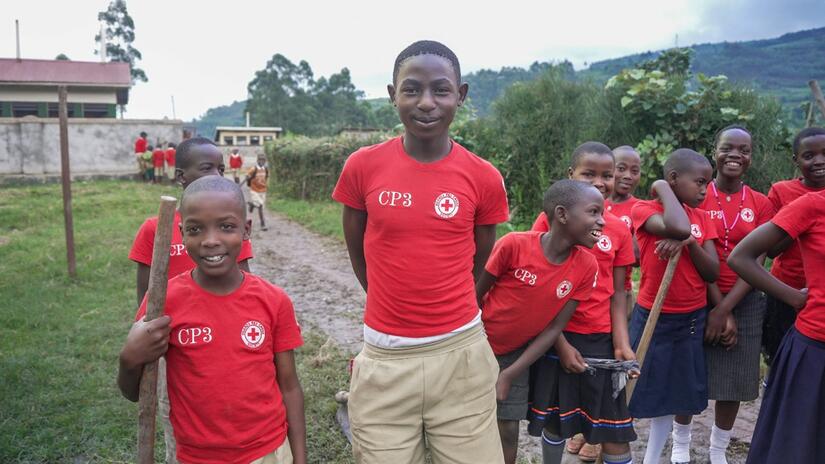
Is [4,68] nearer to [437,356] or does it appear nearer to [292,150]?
[292,150]

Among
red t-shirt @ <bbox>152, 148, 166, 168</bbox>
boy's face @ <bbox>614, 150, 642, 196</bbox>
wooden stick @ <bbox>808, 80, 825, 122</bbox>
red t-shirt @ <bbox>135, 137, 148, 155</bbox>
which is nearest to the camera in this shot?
boy's face @ <bbox>614, 150, 642, 196</bbox>

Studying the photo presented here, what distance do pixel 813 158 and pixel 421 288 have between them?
2.39 m

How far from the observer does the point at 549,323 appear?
8.57 ft

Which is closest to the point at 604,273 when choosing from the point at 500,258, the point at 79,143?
the point at 500,258

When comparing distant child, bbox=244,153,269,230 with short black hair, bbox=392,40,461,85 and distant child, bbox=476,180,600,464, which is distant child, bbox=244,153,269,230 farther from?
short black hair, bbox=392,40,461,85

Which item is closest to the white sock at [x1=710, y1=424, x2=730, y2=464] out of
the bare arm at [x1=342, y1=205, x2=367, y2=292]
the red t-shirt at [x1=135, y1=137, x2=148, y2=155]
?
the bare arm at [x1=342, y1=205, x2=367, y2=292]

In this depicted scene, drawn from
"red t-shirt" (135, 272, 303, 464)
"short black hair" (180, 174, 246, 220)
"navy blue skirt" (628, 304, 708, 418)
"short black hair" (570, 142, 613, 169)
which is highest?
"short black hair" (570, 142, 613, 169)

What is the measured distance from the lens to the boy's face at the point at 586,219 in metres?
2.46

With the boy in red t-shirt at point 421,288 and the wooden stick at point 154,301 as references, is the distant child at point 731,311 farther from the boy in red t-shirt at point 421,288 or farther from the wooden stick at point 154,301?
the wooden stick at point 154,301

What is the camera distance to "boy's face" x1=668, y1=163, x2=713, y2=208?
9.53ft

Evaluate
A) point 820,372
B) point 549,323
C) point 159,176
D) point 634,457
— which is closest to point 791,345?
point 820,372

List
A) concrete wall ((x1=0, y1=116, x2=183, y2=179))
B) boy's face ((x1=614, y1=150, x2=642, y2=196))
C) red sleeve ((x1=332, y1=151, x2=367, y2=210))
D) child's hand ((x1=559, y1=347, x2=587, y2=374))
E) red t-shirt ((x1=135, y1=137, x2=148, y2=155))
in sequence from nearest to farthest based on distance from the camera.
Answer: red sleeve ((x1=332, y1=151, x2=367, y2=210))
child's hand ((x1=559, y1=347, x2=587, y2=374))
boy's face ((x1=614, y1=150, x2=642, y2=196))
concrete wall ((x1=0, y1=116, x2=183, y2=179))
red t-shirt ((x1=135, y1=137, x2=148, y2=155))

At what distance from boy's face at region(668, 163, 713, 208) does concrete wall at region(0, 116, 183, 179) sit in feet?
68.9

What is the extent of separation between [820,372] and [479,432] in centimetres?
136
